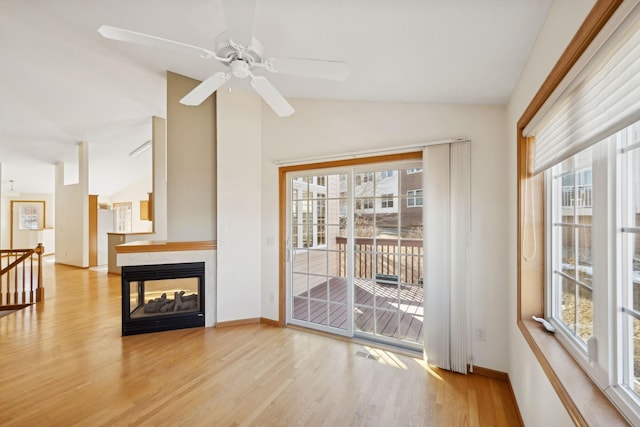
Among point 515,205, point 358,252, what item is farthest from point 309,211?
point 515,205

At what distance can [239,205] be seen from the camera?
3467mm

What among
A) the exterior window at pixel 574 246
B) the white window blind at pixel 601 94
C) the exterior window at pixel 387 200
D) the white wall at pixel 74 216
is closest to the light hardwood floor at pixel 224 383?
the exterior window at pixel 574 246

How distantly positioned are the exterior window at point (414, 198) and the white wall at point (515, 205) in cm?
75

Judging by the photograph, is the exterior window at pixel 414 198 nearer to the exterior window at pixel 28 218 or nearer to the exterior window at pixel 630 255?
the exterior window at pixel 630 255

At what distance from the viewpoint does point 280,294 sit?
3420 millimetres

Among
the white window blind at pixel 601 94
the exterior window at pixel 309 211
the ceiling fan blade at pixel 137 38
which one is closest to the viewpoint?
the white window blind at pixel 601 94

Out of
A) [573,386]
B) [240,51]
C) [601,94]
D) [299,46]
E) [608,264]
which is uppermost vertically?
[299,46]

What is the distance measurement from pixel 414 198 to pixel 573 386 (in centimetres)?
185

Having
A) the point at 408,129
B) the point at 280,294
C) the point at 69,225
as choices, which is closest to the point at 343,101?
the point at 408,129

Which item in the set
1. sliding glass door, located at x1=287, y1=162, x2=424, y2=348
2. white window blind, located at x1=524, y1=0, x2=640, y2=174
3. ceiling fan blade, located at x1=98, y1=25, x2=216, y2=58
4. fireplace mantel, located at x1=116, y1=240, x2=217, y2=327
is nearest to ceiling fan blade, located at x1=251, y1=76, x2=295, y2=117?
ceiling fan blade, located at x1=98, y1=25, x2=216, y2=58

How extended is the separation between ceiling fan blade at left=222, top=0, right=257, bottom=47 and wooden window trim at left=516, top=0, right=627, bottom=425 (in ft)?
4.37

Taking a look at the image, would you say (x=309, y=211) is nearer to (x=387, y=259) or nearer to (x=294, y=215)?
(x=294, y=215)

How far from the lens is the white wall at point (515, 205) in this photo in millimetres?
1143

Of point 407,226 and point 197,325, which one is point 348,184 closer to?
point 407,226
